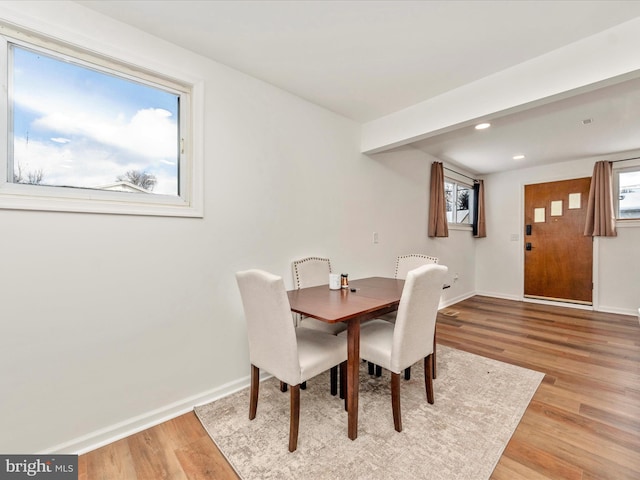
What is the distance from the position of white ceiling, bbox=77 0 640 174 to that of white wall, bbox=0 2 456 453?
188mm

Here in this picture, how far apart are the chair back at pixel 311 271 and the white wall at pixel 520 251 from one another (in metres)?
4.15

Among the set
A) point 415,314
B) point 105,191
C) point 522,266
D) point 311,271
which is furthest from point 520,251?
point 105,191

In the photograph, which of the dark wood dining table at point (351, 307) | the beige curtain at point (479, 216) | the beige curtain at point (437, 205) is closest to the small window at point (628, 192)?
the beige curtain at point (479, 216)

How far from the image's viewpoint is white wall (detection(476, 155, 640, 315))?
413cm

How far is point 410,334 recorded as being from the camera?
5.63ft

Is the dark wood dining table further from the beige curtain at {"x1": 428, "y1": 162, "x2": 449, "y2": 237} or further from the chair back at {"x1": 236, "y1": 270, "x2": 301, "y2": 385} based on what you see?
the beige curtain at {"x1": 428, "y1": 162, "x2": 449, "y2": 237}

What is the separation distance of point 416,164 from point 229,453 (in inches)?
148

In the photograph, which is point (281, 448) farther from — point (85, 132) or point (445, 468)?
point (85, 132)

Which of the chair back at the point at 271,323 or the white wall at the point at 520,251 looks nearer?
the chair back at the point at 271,323

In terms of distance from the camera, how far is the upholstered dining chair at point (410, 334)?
1.64 m

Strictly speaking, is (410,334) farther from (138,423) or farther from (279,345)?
(138,423)

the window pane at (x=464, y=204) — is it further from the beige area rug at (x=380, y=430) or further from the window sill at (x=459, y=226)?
the beige area rug at (x=380, y=430)

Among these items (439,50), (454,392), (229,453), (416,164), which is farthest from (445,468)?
(416,164)

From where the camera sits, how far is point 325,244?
279 centimetres
